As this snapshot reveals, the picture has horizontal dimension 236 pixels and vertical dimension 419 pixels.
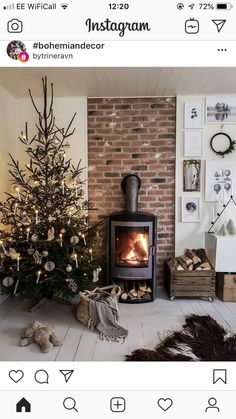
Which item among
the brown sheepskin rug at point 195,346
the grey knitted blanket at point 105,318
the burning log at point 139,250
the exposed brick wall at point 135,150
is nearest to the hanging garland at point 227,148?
the exposed brick wall at point 135,150

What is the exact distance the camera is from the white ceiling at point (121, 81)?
211 centimetres

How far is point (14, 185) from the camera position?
2135 millimetres

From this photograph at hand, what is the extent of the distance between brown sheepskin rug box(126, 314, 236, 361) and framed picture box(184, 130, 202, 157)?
1.52 m

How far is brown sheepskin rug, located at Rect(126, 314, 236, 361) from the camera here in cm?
137

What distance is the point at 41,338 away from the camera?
1.58m

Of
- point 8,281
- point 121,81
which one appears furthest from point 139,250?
point 121,81

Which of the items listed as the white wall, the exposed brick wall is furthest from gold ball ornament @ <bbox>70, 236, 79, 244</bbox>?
the white wall

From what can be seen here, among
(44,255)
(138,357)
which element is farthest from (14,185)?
(138,357)
